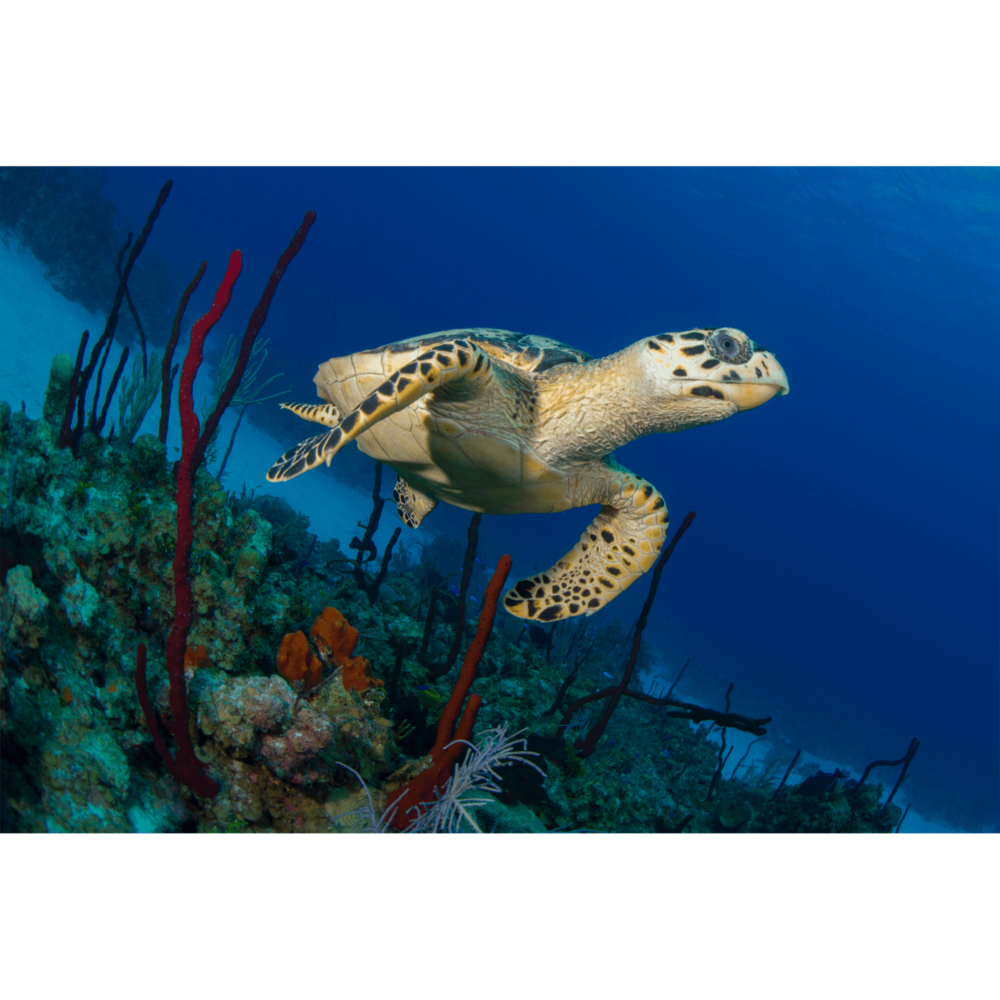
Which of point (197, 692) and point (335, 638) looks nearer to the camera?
point (197, 692)

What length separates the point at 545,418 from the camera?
2.50 m

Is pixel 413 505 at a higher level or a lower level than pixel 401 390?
higher

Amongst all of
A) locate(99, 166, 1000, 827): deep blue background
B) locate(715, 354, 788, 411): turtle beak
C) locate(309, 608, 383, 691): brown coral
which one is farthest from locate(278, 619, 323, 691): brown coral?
locate(99, 166, 1000, 827): deep blue background

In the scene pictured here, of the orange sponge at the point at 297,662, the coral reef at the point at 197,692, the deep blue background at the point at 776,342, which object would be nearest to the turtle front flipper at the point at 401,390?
the coral reef at the point at 197,692

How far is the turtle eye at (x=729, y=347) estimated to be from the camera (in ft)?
6.75

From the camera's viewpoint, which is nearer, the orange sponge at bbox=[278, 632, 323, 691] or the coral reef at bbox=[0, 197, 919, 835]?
the coral reef at bbox=[0, 197, 919, 835]

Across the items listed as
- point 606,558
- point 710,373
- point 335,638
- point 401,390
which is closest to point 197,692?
point 335,638

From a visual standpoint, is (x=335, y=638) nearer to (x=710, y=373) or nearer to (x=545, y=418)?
(x=545, y=418)

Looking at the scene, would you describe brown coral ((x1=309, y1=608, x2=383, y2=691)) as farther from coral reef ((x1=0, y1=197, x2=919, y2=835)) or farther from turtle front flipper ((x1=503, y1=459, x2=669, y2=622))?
turtle front flipper ((x1=503, y1=459, x2=669, y2=622))

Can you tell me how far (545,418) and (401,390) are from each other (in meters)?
0.93

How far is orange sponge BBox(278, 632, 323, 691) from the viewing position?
2.41 meters

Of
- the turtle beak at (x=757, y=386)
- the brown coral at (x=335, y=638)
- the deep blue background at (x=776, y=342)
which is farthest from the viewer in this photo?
the deep blue background at (x=776, y=342)

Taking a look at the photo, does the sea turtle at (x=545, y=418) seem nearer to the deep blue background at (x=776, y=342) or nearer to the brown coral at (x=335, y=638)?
the brown coral at (x=335, y=638)
